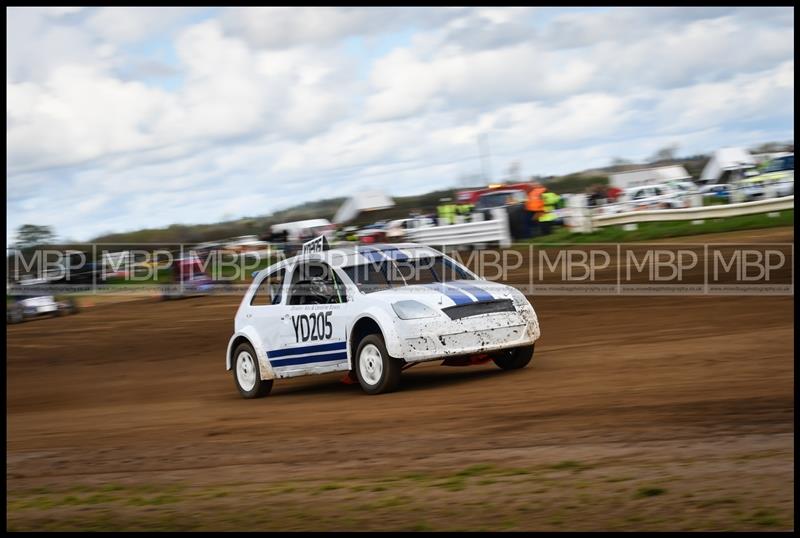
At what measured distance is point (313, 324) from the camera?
1171cm

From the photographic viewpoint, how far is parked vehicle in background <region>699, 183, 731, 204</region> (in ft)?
102

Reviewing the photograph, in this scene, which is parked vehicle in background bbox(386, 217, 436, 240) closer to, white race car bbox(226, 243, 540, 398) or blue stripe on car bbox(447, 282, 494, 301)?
white race car bbox(226, 243, 540, 398)

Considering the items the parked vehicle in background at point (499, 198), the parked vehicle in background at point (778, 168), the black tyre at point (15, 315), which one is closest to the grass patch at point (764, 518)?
the black tyre at point (15, 315)

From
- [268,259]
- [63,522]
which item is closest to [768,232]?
[268,259]

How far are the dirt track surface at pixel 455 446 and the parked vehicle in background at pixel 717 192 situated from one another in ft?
54.0

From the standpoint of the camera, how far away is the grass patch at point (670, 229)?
24.7 metres

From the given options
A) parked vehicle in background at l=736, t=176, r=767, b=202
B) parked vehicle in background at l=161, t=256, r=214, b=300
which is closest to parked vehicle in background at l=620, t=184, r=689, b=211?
parked vehicle in background at l=736, t=176, r=767, b=202

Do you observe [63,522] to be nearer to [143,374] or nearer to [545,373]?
[545,373]

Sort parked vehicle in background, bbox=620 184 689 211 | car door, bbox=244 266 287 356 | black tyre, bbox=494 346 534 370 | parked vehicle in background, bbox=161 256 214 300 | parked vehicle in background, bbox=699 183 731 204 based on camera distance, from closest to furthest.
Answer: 1. black tyre, bbox=494 346 534 370
2. car door, bbox=244 266 287 356
3. parked vehicle in background, bbox=161 256 214 300
4. parked vehicle in background, bbox=620 184 689 211
5. parked vehicle in background, bbox=699 183 731 204

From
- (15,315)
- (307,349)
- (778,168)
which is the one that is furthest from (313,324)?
(778,168)

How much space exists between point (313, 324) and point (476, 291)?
5.94 ft

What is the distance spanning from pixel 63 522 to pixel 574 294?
1483cm

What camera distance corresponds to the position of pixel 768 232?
2333 cm

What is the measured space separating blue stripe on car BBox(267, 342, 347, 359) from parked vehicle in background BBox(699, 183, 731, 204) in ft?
68.5
